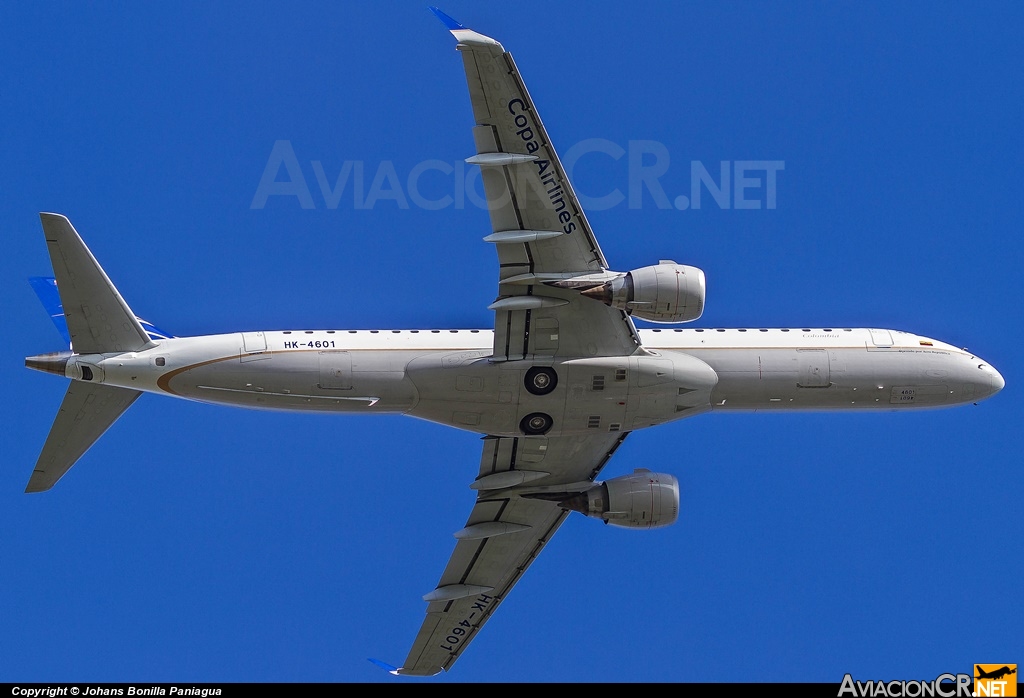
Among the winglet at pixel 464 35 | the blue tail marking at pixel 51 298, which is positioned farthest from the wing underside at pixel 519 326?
the blue tail marking at pixel 51 298

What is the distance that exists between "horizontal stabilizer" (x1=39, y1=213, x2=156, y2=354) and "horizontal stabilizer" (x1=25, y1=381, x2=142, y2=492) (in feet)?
6.49

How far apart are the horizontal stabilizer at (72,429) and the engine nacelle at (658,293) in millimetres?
14659

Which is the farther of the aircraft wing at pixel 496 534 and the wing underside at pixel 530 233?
the aircraft wing at pixel 496 534

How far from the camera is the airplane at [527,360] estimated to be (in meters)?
40.2

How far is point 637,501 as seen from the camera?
45781mm

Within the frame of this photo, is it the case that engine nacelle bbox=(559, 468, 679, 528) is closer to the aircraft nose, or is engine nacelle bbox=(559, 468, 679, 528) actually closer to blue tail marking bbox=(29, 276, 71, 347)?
the aircraft nose

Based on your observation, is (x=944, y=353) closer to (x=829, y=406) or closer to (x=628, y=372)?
(x=829, y=406)

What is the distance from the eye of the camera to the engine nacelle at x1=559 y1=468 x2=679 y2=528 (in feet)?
150

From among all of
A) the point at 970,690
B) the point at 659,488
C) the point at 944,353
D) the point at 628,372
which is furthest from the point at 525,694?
the point at 944,353

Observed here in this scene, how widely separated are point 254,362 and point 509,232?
820 cm

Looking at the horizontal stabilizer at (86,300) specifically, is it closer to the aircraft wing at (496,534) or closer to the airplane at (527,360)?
the airplane at (527,360)

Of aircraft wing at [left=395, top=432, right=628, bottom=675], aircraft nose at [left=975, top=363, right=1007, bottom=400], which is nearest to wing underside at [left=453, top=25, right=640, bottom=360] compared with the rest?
aircraft wing at [left=395, top=432, right=628, bottom=675]

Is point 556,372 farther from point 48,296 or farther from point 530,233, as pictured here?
point 48,296

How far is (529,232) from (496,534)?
11967 mm
